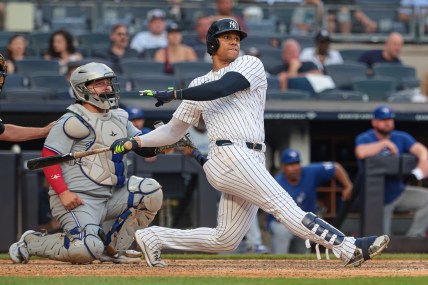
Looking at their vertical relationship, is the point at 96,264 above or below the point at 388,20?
below

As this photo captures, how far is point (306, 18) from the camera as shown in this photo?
49.2ft

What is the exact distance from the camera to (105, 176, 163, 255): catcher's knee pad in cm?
821

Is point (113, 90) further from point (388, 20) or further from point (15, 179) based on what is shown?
point (388, 20)

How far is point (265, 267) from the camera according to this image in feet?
25.2

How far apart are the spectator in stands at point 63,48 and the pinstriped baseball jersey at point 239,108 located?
19.1 feet

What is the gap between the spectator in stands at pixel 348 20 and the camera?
49.0 ft

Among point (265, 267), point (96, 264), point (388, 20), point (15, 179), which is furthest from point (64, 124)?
point (388, 20)

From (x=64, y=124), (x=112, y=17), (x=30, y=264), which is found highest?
(x=112, y=17)

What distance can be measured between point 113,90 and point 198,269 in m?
1.53

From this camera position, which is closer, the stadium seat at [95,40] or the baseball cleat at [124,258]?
the baseball cleat at [124,258]

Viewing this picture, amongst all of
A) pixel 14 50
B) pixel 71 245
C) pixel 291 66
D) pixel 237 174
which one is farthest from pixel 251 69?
pixel 14 50

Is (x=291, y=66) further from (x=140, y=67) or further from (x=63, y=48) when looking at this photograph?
(x=63, y=48)

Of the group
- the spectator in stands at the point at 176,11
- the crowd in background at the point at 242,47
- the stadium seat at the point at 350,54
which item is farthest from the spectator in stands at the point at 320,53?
the spectator in stands at the point at 176,11

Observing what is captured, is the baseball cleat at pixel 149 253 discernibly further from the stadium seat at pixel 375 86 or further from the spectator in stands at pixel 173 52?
the stadium seat at pixel 375 86
